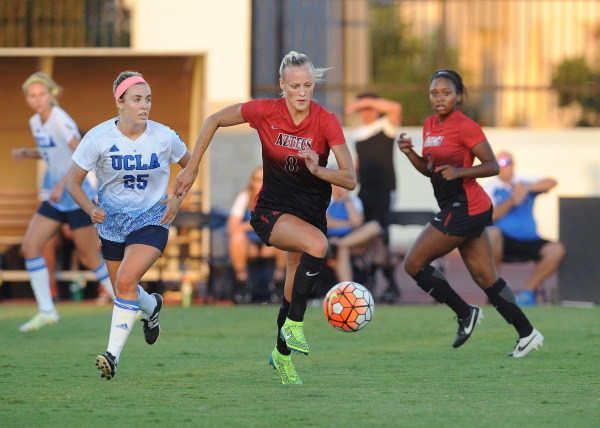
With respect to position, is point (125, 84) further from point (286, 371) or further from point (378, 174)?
point (378, 174)

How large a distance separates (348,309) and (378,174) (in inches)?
243

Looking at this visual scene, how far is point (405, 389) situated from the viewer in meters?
6.03

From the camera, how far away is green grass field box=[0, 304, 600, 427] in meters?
5.14

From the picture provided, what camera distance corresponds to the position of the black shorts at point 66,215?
947cm

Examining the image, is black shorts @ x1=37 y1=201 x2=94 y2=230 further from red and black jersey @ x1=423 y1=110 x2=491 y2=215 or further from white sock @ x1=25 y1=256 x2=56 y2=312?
red and black jersey @ x1=423 y1=110 x2=491 y2=215

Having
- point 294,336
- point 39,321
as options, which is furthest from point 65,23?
point 294,336

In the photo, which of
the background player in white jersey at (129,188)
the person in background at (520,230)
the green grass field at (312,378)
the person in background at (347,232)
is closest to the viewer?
the green grass field at (312,378)

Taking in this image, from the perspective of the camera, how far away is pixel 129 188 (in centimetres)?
668

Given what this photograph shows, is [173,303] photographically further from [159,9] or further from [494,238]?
[159,9]


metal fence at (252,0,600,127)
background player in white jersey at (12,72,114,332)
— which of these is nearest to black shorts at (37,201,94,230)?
background player in white jersey at (12,72,114,332)

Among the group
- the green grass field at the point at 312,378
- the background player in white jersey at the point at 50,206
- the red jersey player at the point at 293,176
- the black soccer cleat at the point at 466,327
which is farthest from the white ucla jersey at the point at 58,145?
the black soccer cleat at the point at 466,327

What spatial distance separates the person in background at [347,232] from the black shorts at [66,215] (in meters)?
3.58

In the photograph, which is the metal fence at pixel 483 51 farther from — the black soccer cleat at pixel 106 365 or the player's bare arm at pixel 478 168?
the black soccer cleat at pixel 106 365

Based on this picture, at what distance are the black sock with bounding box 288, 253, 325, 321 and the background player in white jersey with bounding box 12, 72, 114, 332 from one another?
11.7 ft
